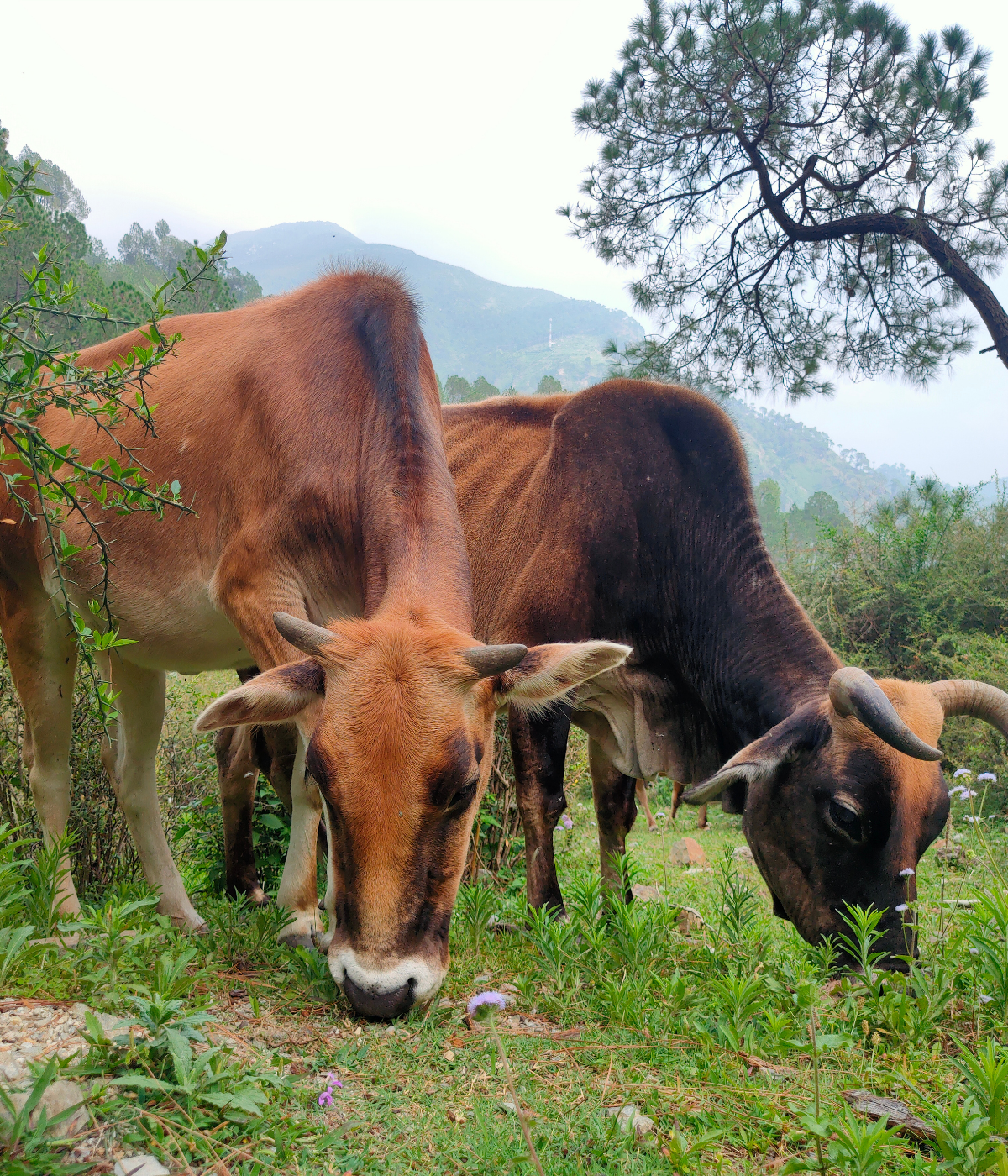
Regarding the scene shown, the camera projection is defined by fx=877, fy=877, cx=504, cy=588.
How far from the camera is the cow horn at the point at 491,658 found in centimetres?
281

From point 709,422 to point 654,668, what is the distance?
1.36 meters

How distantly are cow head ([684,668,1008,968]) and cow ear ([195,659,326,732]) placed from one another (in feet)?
5.65

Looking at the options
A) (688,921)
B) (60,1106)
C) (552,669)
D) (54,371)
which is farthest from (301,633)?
(688,921)

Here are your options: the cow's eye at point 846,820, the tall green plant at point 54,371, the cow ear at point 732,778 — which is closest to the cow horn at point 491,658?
the tall green plant at point 54,371

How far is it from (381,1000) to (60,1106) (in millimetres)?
941

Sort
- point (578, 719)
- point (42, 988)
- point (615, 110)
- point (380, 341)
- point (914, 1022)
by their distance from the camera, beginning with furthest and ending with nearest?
1. point (615, 110)
2. point (578, 719)
3. point (380, 341)
4. point (914, 1022)
5. point (42, 988)

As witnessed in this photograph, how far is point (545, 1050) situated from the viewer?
2.68 meters

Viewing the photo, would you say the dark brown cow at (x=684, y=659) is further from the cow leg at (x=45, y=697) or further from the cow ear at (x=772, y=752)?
the cow leg at (x=45, y=697)

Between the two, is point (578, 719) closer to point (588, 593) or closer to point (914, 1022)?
point (588, 593)

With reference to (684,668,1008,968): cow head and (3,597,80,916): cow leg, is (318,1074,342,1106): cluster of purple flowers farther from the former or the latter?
(3,597,80,916): cow leg

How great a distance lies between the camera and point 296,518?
3652 mm

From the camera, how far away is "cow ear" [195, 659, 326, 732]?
2934 millimetres

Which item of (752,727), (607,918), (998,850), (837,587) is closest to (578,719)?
(752,727)

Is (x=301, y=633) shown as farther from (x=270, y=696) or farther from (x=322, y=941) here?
(x=322, y=941)
